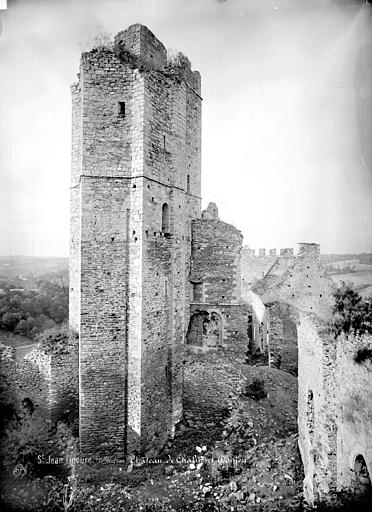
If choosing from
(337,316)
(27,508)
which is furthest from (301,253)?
(27,508)

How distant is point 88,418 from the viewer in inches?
343

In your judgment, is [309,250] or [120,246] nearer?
[120,246]

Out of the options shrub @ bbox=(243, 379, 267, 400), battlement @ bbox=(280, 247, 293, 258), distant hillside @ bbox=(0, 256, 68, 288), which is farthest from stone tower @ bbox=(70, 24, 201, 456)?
battlement @ bbox=(280, 247, 293, 258)

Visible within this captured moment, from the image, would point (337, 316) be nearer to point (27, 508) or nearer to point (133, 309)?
point (133, 309)

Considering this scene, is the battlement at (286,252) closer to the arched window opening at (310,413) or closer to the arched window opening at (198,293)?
the arched window opening at (198,293)

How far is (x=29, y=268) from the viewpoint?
37.1 feet

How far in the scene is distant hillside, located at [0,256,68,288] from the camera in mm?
8781

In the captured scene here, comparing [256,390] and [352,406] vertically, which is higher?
[352,406]

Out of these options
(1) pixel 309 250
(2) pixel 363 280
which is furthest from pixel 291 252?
(2) pixel 363 280

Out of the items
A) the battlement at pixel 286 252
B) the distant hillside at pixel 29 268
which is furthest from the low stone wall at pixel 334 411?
the battlement at pixel 286 252

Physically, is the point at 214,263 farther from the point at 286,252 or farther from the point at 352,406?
the point at 286,252

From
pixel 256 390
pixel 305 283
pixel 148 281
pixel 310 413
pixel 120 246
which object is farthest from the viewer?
pixel 305 283

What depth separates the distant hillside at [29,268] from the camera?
8781 millimetres

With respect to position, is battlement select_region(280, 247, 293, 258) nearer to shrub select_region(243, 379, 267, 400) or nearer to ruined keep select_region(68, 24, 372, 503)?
ruined keep select_region(68, 24, 372, 503)
